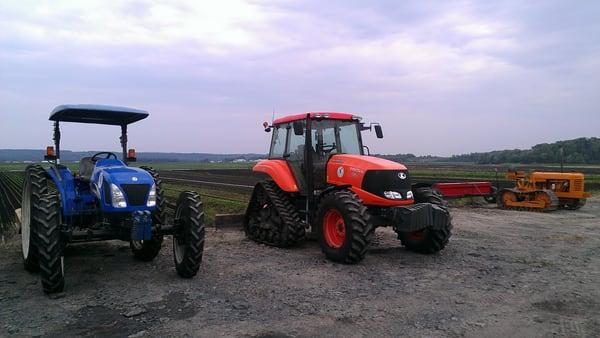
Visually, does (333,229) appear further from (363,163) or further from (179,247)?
(179,247)

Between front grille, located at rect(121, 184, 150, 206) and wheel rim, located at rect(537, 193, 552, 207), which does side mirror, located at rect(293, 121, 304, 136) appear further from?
wheel rim, located at rect(537, 193, 552, 207)

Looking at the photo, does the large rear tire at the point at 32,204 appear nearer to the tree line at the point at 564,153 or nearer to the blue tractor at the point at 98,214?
the blue tractor at the point at 98,214

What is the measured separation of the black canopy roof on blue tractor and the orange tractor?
8.53ft

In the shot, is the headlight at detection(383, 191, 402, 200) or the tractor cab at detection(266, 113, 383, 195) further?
the tractor cab at detection(266, 113, 383, 195)

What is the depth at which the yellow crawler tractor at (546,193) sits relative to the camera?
46.7ft

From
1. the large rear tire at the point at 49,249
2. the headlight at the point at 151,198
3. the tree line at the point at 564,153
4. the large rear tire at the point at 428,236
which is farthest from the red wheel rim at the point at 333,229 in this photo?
the tree line at the point at 564,153

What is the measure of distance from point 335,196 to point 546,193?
985cm

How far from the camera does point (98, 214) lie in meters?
6.18

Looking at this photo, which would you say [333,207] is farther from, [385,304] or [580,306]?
[580,306]

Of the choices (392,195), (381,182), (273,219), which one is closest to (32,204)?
(273,219)

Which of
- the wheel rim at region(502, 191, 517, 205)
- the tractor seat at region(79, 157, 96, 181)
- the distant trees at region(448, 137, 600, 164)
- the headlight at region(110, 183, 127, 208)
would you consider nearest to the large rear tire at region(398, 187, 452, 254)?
the headlight at region(110, 183, 127, 208)

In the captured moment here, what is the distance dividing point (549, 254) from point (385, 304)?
4.06 meters

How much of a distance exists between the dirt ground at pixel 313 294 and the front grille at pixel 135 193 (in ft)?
3.28

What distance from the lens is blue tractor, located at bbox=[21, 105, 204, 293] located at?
17.2ft
